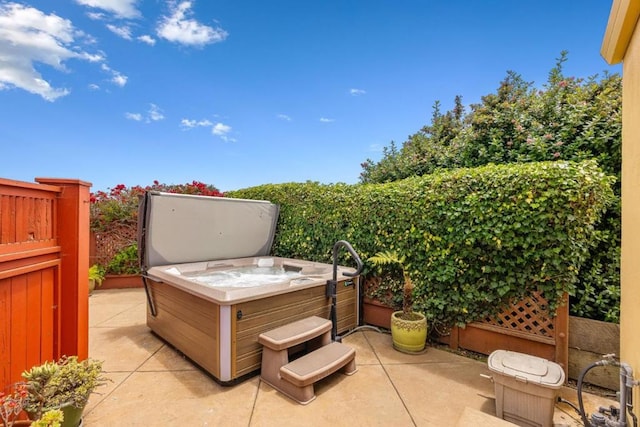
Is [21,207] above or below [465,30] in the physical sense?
below

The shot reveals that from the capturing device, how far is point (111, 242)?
6.81 m

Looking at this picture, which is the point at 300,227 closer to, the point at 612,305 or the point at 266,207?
the point at 266,207

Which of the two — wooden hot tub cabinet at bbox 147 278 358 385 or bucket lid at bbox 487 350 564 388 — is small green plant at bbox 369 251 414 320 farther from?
bucket lid at bbox 487 350 564 388

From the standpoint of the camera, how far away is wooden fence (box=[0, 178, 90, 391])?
1766 millimetres

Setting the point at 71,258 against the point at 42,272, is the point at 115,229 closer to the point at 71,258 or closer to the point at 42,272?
the point at 71,258

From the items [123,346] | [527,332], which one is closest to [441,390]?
[527,332]

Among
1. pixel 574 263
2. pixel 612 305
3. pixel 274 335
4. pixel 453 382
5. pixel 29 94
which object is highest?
pixel 29 94

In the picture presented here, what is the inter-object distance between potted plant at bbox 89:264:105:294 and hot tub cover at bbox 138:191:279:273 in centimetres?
349

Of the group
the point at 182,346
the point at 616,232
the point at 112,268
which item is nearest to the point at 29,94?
the point at 112,268

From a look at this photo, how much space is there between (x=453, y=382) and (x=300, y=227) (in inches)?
134

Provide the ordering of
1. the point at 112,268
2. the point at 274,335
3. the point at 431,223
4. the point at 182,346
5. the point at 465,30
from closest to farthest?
the point at 274,335
the point at 182,346
the point at 431,223
the point at 465,30
the point at 112,268

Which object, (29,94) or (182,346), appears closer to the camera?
(182,346)

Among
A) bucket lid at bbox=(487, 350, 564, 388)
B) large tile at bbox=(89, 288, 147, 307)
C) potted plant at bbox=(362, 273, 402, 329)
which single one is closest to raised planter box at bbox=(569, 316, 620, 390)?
bucket lid at bbox=(487, 350, 564, 388)

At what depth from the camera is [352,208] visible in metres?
4.47
